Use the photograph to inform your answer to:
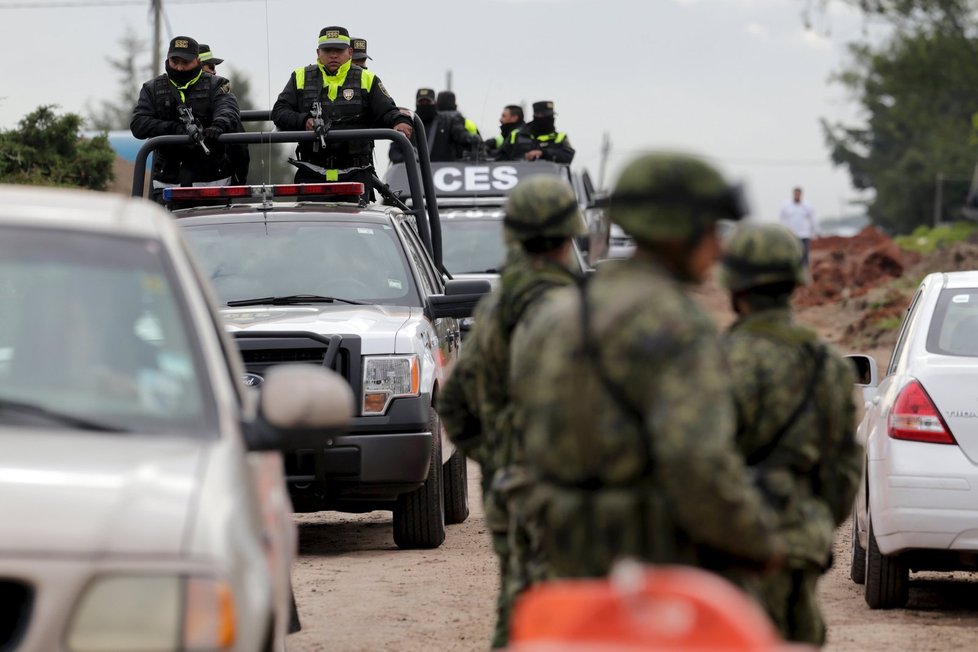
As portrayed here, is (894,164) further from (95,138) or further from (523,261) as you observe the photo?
(523,261)

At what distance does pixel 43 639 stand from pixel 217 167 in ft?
29.1

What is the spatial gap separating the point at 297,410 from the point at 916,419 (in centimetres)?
414

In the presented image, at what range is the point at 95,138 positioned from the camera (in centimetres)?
2264

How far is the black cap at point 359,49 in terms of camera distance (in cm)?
1438

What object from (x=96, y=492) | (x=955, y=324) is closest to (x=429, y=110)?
(x=955, y=324)

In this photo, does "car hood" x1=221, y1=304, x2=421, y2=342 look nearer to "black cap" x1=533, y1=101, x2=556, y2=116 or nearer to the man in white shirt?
"black cap" x1=533, y1=101, x2=556, y2=116

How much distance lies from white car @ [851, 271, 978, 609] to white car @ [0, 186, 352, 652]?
3350 millimetres

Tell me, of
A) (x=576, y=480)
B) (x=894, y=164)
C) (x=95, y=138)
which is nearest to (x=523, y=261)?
(x=576, y=480)

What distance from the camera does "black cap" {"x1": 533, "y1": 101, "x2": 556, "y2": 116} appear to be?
23.0 metres

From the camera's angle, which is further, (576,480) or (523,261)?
(523,261)

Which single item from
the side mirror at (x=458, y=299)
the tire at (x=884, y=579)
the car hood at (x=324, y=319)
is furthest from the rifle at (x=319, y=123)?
the tire at (x=884, y=579)

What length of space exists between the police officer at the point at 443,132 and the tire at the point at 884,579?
14.2 meters

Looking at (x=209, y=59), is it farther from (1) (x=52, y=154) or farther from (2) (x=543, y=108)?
(2) (x=543, y=108)

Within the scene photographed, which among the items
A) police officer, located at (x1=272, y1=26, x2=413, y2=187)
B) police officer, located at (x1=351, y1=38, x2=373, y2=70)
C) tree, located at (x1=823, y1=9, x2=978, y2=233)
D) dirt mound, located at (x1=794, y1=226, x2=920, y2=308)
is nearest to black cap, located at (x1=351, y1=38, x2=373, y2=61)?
police officer, located at (x1=351, y1=38, x2=373, y2=70)
